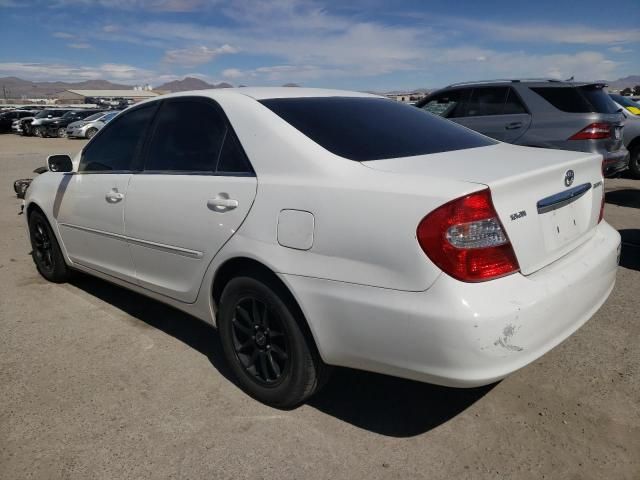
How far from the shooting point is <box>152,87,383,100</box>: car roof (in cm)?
308

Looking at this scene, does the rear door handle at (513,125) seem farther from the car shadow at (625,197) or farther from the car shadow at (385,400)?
the car shadow at (385,400)

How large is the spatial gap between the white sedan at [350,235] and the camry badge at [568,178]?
10 millimetres

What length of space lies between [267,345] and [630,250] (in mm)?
4255

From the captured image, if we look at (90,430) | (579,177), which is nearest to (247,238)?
(90,430)

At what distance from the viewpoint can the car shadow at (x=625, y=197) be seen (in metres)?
7.93

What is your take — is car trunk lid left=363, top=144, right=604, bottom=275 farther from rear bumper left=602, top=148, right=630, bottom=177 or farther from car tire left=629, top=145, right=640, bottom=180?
car tire left=629, top=145, right=640, bottom=180

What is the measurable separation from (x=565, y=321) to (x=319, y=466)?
1.24 metres

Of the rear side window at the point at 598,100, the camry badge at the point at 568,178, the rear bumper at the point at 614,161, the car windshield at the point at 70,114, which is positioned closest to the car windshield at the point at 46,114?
the car windshield at the point at 70,114

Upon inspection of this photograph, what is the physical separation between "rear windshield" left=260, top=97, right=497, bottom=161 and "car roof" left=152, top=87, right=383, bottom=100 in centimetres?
9

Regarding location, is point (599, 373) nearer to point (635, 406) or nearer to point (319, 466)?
point (635, 406)

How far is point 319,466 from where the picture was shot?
2.33 m

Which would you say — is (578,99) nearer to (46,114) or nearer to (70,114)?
(70,114)

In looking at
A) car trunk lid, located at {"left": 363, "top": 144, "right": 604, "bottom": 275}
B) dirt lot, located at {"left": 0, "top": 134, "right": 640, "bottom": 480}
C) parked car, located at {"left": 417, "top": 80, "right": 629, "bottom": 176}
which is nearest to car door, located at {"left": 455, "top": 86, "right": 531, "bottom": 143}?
parked car, located at {"left": 417, "top": 80, "right": 629, "bottom": 176}

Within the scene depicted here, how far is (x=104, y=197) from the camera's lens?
3645mm
